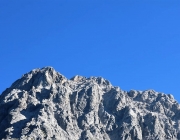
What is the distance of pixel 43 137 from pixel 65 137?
13.4 meters

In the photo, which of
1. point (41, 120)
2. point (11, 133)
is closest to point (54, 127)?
point (41, 120)

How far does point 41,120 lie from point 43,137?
12902mm

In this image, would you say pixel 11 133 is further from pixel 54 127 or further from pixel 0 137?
pixel 54 127

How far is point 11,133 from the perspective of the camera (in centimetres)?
19162

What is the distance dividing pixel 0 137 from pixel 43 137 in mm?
20521

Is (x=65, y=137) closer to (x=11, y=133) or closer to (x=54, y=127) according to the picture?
(x=54, y=127)

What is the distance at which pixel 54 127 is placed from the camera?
654 ft

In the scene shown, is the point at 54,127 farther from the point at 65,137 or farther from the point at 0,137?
the point at 0,137

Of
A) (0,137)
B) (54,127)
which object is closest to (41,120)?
(54,127)

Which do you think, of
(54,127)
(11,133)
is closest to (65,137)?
(54,127)

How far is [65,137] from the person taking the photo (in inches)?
7800

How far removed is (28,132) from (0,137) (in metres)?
13.6

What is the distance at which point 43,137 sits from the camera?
188750 mm

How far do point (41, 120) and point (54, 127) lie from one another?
7103 mm
